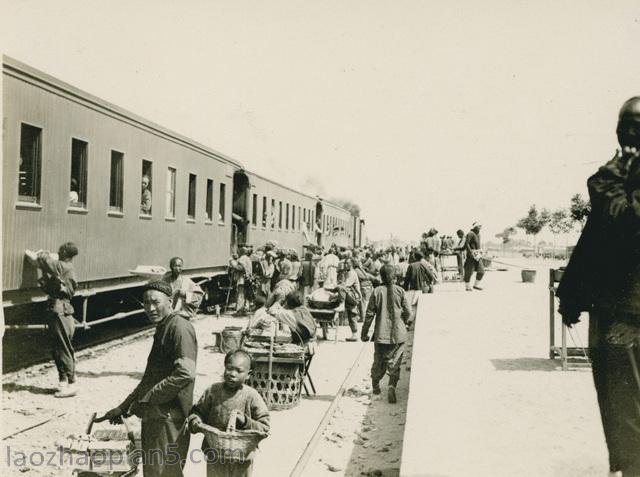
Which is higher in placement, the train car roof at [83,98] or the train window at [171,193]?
the train car roof at [83,98]


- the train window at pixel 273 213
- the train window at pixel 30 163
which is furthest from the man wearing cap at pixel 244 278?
the train window at pixel 30 163

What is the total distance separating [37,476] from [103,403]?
6.92ft

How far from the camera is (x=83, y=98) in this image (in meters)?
9.27

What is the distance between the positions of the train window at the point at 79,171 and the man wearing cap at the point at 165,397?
610 cm

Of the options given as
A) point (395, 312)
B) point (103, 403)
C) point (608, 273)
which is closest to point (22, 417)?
point (103, 403)

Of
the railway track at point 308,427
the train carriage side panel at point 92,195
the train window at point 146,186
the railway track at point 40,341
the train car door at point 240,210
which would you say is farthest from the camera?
the train car door at point 240,210

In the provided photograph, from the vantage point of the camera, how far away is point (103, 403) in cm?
714

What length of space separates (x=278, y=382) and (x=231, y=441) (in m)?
3.60

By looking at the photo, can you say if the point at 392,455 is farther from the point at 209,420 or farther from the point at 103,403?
the point at 103,403

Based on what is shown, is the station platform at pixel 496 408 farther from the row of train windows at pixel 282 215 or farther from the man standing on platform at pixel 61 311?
the row of train windows at pixel 282 215

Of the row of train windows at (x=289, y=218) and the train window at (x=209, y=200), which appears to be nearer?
the train window at (x=209, y=200)

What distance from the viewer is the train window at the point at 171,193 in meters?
12.8

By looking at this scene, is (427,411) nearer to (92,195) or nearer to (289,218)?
(92,195)

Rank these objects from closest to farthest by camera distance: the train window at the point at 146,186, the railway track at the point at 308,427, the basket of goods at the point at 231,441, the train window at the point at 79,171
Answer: the basket of goods at the point at 231,441, the railway track at the point at 308,427, the train window at the point at 79,171, the train window at the point at 146,186
